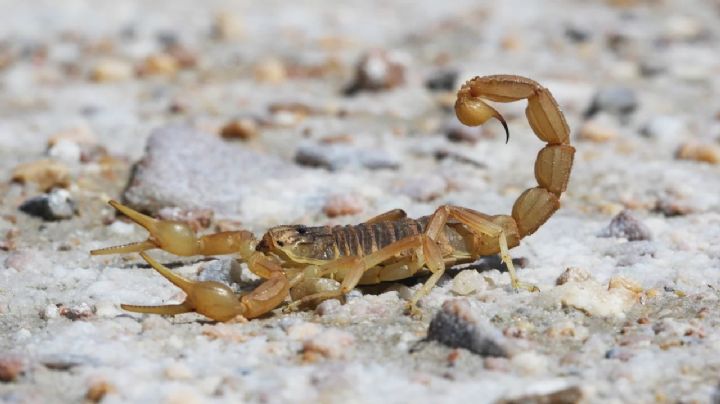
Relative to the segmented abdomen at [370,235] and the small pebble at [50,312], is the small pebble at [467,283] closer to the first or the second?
the segmented abdomen at [370,235]

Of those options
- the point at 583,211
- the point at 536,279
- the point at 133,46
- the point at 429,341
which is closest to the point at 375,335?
the point at 429,341

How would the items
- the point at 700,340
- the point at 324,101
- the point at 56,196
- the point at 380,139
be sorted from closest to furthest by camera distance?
the point at 700,340, the point at 56,196, the point at 380,139, the point at 324,101

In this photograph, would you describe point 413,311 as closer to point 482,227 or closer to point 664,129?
point 482,227

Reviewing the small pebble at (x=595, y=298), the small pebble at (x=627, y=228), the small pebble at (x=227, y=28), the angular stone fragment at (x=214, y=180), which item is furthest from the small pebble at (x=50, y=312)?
the small pebble at (x=227, y=28)

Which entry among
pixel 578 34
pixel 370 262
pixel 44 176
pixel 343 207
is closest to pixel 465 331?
pixel 370 262

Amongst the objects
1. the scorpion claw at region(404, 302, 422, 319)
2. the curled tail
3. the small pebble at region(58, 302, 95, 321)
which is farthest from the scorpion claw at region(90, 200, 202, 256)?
the curled tail

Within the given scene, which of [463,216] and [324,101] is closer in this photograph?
[463,216]

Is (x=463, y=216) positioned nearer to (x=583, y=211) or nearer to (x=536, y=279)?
(x=536, y=279)

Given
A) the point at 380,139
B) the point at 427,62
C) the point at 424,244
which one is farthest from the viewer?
the point at 427,62
